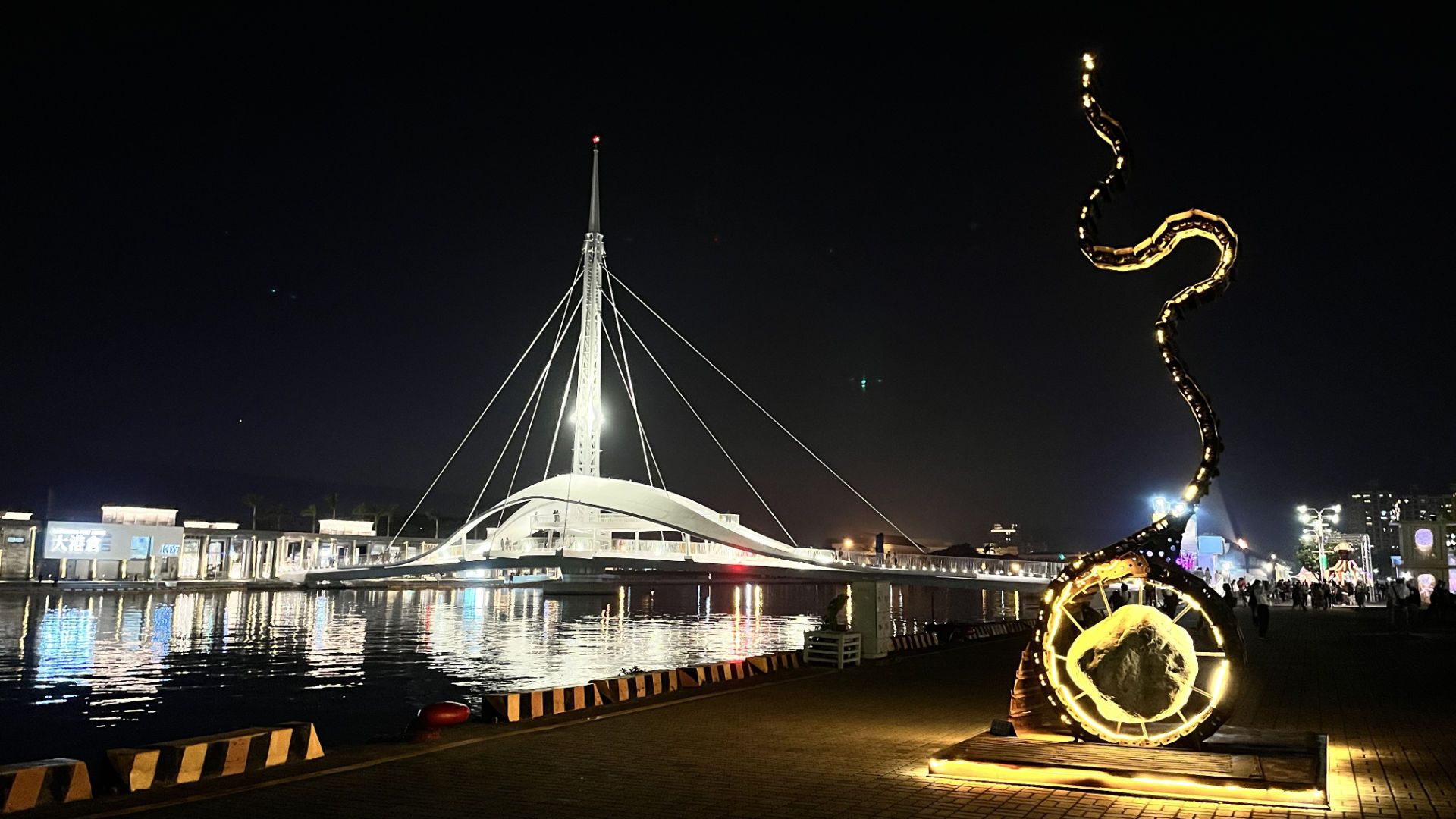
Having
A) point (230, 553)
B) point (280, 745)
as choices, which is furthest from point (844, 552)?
point (230, 553)

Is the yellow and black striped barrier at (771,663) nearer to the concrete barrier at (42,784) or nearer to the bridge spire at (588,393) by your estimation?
the concrete barrier at (42,784)

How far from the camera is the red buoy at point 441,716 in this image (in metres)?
12.6

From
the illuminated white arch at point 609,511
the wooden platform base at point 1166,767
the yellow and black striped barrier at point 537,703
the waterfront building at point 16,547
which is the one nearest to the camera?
the wooden platform base at point 1166,767

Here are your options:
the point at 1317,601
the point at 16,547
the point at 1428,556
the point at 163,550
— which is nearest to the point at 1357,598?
the point at 1317,601

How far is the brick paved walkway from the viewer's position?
8.45 meters

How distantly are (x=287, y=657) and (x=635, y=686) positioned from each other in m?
21.9

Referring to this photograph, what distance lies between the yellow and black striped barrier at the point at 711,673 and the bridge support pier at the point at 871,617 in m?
4.26

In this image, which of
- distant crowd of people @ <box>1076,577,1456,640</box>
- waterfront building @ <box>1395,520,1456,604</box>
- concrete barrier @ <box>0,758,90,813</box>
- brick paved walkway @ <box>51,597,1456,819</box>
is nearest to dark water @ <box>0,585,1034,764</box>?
brick paved walkway @ <box>51,597,1456,819</box>

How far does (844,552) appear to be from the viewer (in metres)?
59.7

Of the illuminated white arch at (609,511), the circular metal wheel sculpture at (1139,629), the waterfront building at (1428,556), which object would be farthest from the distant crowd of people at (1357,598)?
the illuminated white arch at (609,511)

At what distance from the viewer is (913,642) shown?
85.8ft

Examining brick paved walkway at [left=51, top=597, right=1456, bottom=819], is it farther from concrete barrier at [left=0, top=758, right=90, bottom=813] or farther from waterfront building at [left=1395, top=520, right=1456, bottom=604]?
waterfront building at [left=1395, top=520, right=1456, bottom=604]

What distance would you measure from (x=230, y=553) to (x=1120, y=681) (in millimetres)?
99067

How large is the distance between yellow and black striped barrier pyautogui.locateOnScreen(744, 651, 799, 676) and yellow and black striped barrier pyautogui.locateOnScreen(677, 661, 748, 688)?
16 cm
